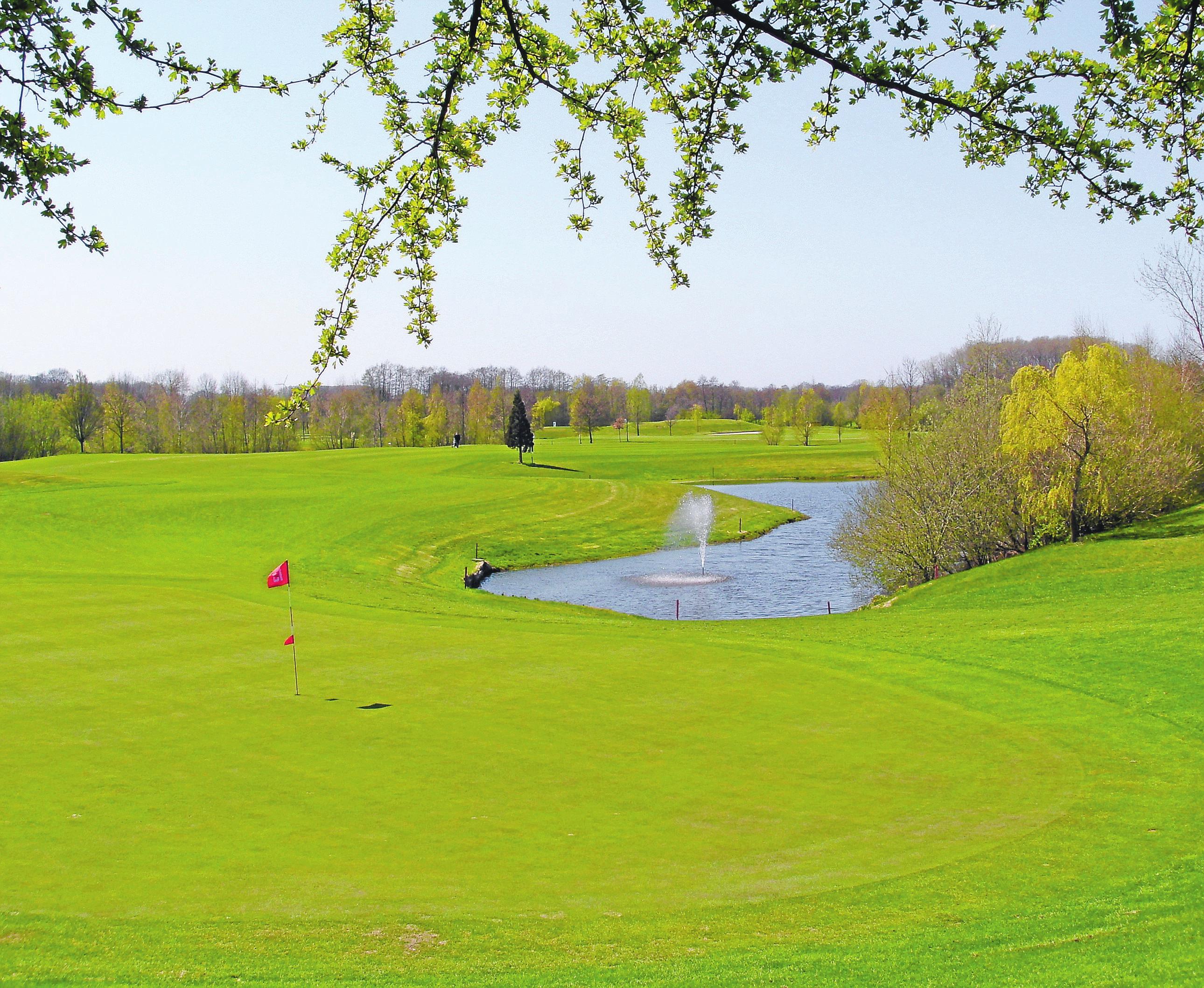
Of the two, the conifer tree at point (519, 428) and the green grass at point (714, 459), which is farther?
the green grass at point (714, 459)

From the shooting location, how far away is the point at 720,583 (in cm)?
4722

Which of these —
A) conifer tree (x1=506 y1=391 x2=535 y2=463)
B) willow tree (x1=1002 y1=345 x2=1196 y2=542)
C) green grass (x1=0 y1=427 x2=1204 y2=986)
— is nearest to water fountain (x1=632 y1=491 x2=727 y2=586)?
willow tree (x1=1002 y1=345 x2=1196 y2=542)

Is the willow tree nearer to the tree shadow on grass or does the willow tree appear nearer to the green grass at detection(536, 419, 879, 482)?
the tree shadow on grass

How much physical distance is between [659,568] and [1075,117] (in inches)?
1886

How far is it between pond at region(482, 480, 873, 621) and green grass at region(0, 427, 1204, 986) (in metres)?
15.5

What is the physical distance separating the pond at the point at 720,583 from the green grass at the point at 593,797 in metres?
15.5

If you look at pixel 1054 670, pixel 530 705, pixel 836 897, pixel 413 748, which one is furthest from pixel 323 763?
pixel 1054 670

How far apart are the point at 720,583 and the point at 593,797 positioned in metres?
36.4

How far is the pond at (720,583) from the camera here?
40938 millimetres

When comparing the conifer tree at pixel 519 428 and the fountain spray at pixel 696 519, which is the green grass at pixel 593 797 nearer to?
the fountain spray at pixel 696 519

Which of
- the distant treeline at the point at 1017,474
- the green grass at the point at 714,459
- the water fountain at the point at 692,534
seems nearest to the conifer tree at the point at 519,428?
the green grass at the point at 714,459

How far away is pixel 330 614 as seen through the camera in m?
24.2

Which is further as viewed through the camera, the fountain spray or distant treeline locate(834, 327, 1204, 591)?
the fountain spray

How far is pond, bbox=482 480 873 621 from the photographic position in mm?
40938
